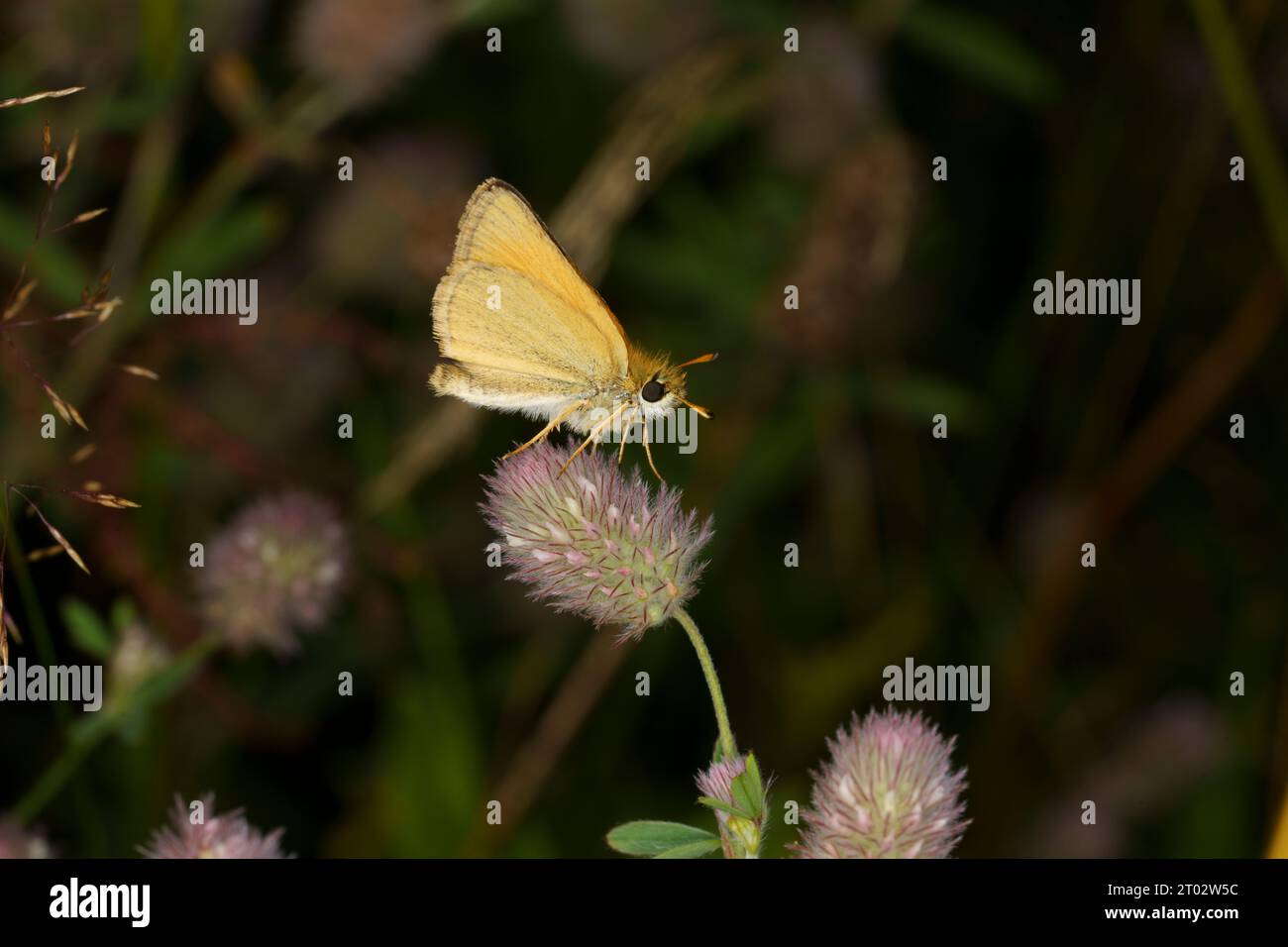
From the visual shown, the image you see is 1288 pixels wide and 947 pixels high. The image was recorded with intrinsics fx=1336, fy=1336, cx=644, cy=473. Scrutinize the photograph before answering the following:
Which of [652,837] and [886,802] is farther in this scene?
[652,837]

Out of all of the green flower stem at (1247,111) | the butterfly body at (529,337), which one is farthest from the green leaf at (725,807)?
the green flower stem at (1247,111)

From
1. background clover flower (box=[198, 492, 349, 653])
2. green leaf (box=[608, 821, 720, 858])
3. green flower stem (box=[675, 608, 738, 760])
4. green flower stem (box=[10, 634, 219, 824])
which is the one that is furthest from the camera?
background clover flower (box=[198, 492, 349, 653])

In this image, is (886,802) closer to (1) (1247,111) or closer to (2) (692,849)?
(2) (692,849)

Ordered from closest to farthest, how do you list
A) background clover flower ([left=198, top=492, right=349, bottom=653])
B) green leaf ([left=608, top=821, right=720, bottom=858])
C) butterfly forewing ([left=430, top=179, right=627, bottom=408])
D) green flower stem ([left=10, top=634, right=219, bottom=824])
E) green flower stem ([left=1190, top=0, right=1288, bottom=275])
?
green leaf ([left=608, top=821, right=720, bottom=858])
butterfly forewing ([left=430, top=179, right=627, bottom=408])
green flower stem ([left=10, top=634, right=219, bottom=824])
background clover flower ([left=198, top=492, right=349, bottom=653])
green flower stem ([left=1190, top=0, right=1288, bottom=275])

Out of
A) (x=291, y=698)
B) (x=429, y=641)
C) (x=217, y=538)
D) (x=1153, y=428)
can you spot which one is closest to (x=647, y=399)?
(x=217, y=538)

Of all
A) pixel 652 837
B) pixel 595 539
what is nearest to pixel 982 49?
pixel 595 539

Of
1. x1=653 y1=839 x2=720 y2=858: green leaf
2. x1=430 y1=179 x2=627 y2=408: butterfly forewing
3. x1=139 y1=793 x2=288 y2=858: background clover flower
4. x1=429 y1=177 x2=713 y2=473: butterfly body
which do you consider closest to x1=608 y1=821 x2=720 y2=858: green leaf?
x1=653 y1=839 x2=720 y2=858: green leaf

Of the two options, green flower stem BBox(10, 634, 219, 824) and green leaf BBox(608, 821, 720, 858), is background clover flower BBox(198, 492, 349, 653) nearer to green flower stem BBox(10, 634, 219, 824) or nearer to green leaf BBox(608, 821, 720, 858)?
green flower stem BBox(10, 634, 219, 824)
